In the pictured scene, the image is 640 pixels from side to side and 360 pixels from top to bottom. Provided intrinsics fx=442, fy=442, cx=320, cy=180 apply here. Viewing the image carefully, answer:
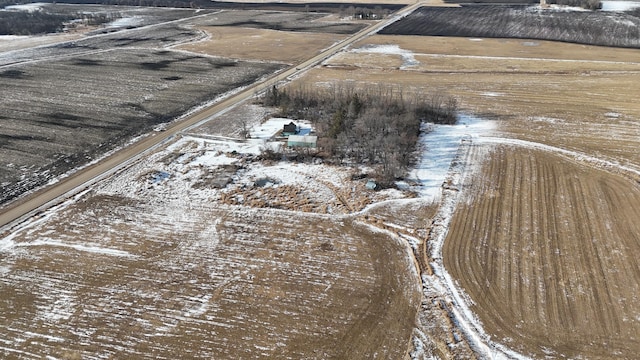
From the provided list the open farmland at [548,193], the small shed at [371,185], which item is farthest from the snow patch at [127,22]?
the small shed at [371,185]

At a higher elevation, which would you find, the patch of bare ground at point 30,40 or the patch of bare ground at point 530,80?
the patch of bare ground at point 30,40

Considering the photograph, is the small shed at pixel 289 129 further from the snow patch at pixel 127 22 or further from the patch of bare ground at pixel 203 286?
the snow patch at pixel 127 22

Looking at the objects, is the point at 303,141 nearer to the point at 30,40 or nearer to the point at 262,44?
the point at 262,44

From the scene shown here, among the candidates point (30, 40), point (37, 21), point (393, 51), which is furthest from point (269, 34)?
point (37, 21)

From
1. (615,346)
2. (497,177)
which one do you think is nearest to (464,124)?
(497,177)

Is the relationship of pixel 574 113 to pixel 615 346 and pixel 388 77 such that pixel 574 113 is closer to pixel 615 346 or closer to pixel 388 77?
pixel 388 77
